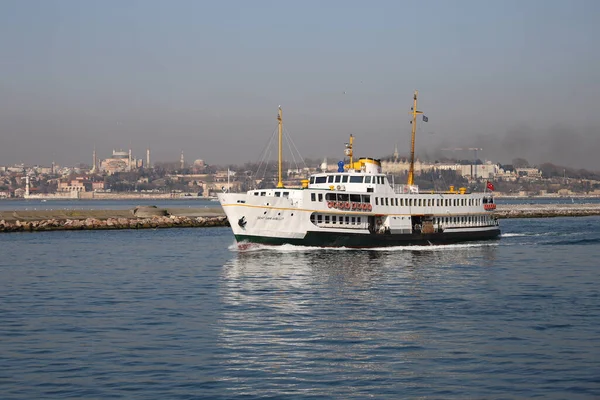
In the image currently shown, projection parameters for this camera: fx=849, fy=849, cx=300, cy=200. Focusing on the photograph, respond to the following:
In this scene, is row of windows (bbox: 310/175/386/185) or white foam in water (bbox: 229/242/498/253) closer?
white foam in water (bbox: 229/242/498/253)

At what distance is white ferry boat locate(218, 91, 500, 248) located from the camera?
167ft

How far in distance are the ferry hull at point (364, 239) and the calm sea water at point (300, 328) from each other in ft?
10.9

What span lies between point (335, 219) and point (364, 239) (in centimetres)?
278

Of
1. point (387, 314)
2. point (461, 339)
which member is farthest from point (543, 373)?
point (387, 314)

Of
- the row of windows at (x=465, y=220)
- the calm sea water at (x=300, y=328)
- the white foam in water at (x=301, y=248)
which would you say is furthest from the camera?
the row of windows at (x=465, y=220)

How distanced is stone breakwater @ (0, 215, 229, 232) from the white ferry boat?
3653 centimetres

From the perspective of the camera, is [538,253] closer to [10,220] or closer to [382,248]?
[382,248]

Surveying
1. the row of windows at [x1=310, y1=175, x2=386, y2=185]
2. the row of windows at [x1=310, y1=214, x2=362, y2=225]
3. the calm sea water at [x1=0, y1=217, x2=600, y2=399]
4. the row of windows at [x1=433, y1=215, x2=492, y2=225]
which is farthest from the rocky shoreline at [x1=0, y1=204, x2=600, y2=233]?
the row of windows at [x1=310, y1=214, x2=362, y2=225]

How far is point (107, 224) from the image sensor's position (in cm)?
8862

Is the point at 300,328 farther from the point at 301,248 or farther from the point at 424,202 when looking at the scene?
the point at 424,202

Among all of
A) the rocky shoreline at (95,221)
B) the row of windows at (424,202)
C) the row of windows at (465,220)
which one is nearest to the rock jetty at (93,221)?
the rocky shoreline at (95,221)

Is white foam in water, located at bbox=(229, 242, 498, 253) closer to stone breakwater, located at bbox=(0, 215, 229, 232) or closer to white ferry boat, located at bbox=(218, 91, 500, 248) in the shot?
white ferry boat, located at bbox=(218, 91, 500, 248)

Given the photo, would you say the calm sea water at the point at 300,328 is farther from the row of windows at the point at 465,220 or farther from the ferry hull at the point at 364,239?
the row of windows at the point at 465,220

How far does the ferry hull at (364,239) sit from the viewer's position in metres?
51.3
